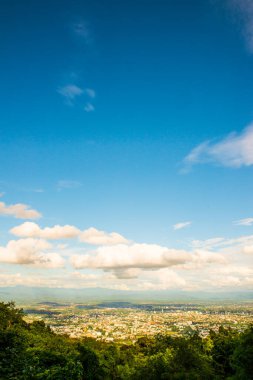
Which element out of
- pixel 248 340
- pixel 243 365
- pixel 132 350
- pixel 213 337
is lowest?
pixel 132 350

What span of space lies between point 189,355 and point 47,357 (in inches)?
579

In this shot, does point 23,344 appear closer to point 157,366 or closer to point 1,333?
point 1,333

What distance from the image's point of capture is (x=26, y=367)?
27.1m

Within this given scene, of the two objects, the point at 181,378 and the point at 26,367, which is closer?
the point at 181,378

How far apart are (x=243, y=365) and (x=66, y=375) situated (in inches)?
627

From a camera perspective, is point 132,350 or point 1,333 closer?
point 1,333

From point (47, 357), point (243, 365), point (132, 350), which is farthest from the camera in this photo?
point (132, 350)

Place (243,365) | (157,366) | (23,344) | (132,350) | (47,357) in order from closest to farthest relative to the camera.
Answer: (243,365)
(157,366)
(47,357)
(23,344)
(132,350)

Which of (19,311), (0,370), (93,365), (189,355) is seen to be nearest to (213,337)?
(93,365)

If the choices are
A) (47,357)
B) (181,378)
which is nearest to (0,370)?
(47,357)

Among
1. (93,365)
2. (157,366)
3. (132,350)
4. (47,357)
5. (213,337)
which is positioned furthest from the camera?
(132,350)

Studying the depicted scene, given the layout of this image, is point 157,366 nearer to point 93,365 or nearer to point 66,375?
point 66,375

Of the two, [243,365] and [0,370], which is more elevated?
[243,365]

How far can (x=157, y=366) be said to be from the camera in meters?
26.7
